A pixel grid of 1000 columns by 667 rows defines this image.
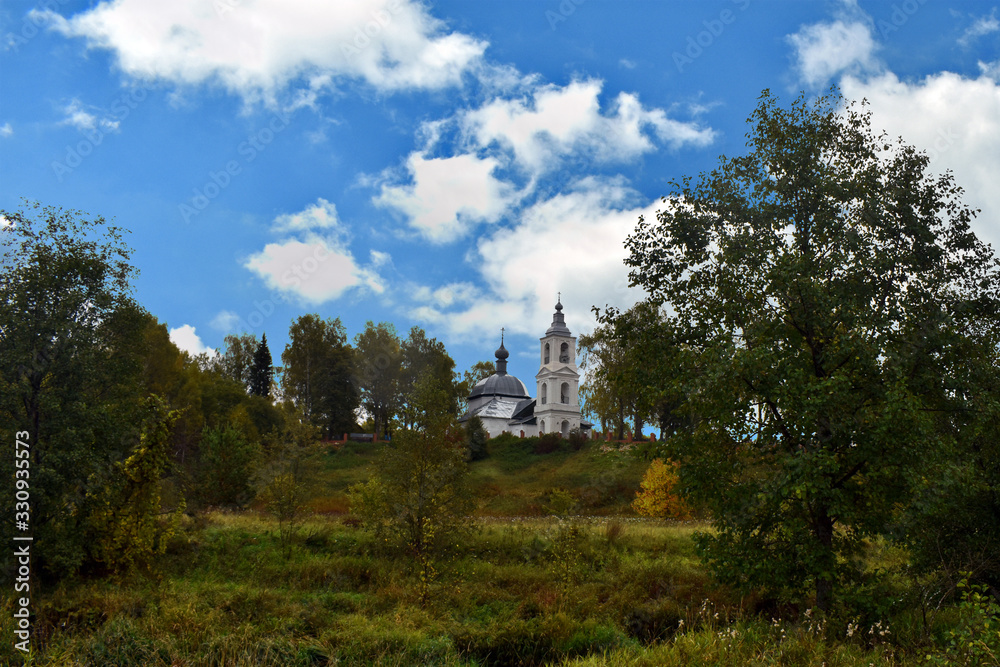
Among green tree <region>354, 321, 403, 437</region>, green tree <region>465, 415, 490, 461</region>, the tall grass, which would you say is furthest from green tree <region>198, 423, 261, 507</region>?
Answer: green tree <region>354, 321, 403, 437</region>

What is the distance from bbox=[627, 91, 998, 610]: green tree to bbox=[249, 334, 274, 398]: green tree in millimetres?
65324

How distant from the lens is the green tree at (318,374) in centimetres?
6519

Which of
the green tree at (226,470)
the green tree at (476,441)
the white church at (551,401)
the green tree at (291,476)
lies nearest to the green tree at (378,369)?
the white church at (551,401)

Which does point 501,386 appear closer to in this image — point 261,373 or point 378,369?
point 378,369

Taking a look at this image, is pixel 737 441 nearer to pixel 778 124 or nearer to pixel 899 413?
pixel 899 413

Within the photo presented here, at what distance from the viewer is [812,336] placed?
12.9 m

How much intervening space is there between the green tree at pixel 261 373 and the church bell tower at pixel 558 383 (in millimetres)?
28303

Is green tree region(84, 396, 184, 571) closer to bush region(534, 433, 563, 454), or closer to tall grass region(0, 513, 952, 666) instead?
tall grass region(0, 513, 952, 666)

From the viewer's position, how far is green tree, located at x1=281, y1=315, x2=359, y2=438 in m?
65.2

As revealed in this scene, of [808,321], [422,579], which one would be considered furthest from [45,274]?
[808,321]

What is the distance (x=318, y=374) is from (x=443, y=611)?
172 ft

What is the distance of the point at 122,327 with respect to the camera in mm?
18062

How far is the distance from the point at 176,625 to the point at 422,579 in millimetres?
5548

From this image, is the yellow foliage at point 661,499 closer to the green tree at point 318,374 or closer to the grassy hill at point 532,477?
the grassy hill at point 532,477
